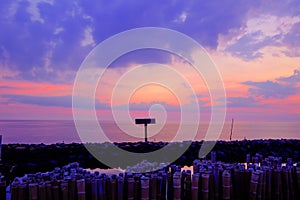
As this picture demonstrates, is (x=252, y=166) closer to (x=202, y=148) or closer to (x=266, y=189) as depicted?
(x=266, y=189)

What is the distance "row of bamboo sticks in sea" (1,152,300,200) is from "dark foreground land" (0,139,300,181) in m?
5.84

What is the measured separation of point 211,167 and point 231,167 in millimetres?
356

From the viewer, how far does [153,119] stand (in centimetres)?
1845

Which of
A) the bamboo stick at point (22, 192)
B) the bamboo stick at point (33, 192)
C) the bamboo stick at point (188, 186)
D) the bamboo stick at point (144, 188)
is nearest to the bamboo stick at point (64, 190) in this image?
the bamboo stick at point (33, 192)

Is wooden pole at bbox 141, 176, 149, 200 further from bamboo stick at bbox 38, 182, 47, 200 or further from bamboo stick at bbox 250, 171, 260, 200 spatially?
bamboo stick at bbox 250, 171, 260, 200

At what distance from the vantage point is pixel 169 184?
6.21 m

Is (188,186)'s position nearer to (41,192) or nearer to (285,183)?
(285,183)

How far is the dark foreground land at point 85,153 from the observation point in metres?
13.9

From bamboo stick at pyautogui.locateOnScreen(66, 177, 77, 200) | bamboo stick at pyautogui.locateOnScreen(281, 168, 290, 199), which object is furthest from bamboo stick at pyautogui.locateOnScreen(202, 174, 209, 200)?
bamboo stick at pyautogui.locateOnScreen(66, 177, 77, 200)

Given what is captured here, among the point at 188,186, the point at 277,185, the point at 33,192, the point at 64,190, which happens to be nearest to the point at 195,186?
the point at 188,186

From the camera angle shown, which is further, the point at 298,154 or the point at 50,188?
the point at 298,154

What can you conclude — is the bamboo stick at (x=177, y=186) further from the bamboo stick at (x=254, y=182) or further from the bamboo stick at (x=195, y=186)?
the bamboo stick at (x=254, y=182)

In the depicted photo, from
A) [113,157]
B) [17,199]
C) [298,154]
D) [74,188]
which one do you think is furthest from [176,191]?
[298,154]

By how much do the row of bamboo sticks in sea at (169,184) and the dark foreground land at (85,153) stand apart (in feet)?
19.1
